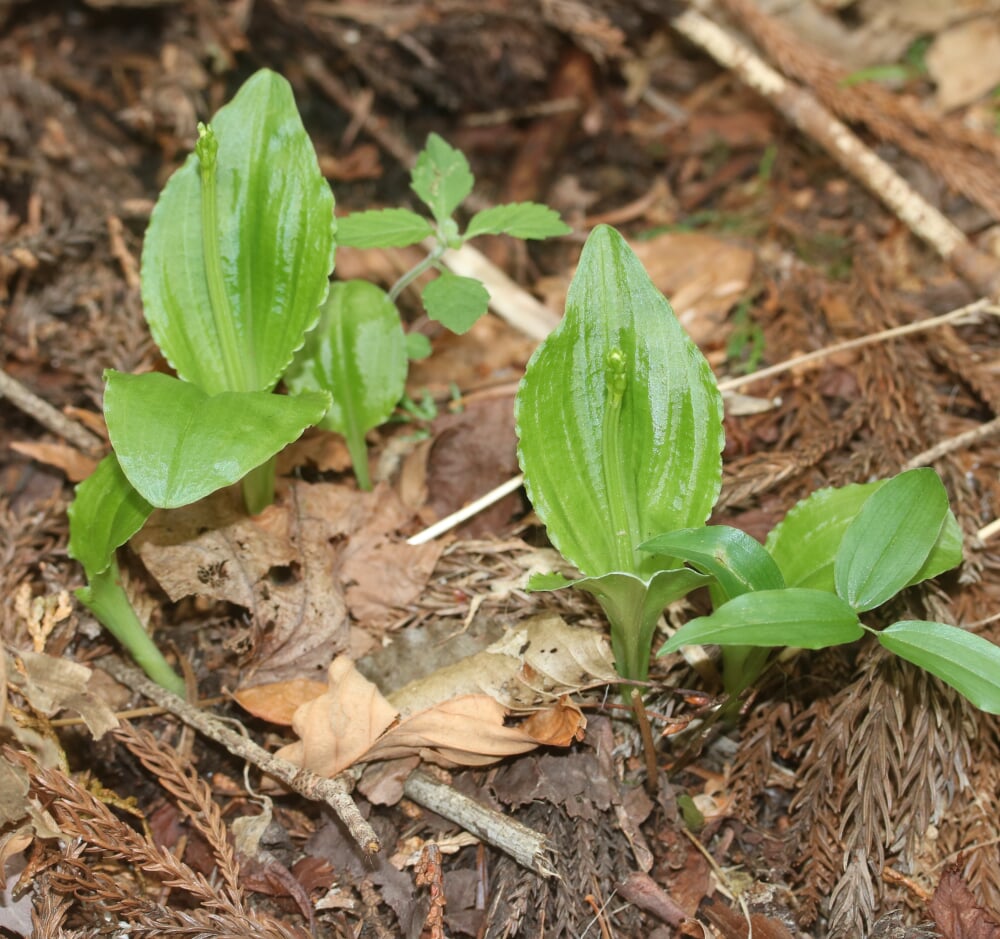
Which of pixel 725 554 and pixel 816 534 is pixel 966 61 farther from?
pixel 725 554

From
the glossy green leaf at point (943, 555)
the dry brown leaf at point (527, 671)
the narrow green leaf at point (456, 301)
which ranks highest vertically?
the narrow green leaf at point (456, 301)

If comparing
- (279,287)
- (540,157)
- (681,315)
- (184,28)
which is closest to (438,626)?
(279,287)

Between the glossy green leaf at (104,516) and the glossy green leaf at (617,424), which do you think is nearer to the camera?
the glossy green leaf at (617,424)

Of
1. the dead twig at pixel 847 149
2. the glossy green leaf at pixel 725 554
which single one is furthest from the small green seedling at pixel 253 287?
the dead twig at pixel 847 149

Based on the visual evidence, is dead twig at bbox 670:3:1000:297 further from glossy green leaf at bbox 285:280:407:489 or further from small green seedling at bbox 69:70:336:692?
small green seedling at bbox 69:70:336:692

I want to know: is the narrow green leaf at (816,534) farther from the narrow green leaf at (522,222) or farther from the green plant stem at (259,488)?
the green plant stem at (259,488)

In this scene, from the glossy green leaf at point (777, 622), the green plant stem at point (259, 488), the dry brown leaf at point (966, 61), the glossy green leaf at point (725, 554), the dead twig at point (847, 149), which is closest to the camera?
the glossy green leaf at point (777, 622)

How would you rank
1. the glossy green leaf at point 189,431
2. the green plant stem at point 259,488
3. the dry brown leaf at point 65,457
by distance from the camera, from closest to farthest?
1. the glossy green leaf at point 189,431
2. the green plant stem at point 259,488
3. the dry brown leaf at point 65,457
